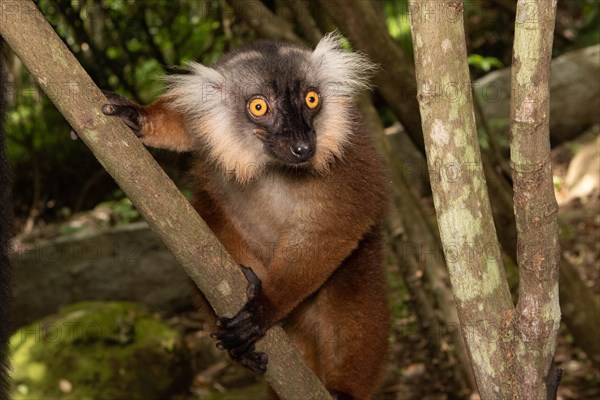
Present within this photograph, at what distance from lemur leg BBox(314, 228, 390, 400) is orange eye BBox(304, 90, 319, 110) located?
3.48 feet

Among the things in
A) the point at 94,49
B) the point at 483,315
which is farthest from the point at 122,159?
the point at 94,49

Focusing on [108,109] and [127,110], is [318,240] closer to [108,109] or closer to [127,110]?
[127,110]

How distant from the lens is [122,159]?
3168 mm

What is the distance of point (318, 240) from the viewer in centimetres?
A: 437

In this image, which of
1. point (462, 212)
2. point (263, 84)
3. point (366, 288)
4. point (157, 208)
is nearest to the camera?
point (462, 212)

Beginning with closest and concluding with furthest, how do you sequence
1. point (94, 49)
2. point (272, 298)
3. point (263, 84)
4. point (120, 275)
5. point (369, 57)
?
point (272, 298) → point (263, 84) → point (369, 57) → point (94, 49) → point (120, 275)

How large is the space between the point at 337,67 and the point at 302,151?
0.95 m

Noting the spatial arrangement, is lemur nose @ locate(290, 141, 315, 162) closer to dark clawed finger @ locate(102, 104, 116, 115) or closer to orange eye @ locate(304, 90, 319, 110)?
orange eye @ locate(304, 90, 319, 110)

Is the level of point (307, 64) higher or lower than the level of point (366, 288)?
higher

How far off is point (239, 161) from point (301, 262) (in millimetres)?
775

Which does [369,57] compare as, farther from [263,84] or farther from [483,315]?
[483,315]

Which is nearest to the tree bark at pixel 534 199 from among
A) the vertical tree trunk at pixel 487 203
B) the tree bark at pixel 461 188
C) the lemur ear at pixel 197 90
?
the vertical tree trunk at pixel 487 203

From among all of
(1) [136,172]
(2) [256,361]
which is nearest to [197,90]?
(1) [136,172]

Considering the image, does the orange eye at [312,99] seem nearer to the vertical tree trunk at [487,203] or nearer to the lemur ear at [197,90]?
the lemur ear at [197,90]
